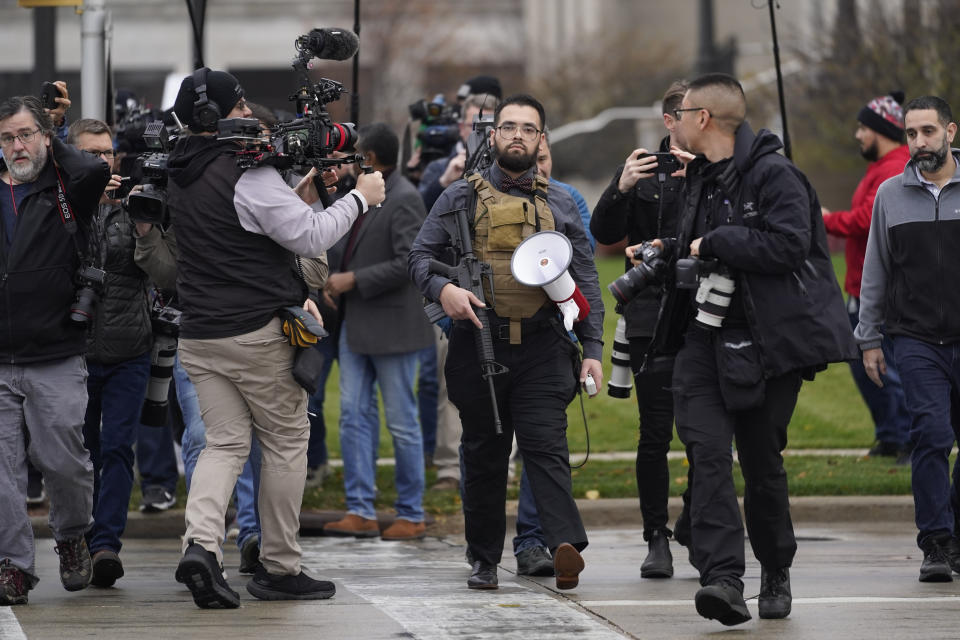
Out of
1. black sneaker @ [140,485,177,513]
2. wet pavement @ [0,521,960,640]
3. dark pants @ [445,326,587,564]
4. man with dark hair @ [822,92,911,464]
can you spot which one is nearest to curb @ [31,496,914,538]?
black sneaker @ [140,485,177,513]

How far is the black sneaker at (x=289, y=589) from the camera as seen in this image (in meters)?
7.86

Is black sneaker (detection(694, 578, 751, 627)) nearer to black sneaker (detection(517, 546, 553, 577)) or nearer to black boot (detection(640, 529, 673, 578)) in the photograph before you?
black boot (detection(640, 529, 673, 578))

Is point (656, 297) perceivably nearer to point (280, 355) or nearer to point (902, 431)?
point (280, 355)

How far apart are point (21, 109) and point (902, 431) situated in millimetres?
6775

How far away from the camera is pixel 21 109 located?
7.97m

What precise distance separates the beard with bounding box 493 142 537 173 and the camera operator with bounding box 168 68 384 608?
2.35ft

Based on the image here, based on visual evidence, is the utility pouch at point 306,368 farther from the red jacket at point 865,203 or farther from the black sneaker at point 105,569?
the red jacket at point 865,203

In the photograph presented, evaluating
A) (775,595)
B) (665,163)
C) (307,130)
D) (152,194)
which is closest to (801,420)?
(665,163)

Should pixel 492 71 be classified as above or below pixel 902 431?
above

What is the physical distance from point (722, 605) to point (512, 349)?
1.75 meters

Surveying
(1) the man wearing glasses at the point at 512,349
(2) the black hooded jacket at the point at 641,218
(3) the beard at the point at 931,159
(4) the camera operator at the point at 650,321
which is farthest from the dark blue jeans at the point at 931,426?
(1) the man wearing glasses at the point at 512,349

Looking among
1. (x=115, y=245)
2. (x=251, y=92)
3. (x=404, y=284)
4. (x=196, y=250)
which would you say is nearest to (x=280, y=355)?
(x=196, y=250)

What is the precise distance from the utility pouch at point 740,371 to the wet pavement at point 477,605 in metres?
0.93

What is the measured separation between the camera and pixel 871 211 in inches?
434
